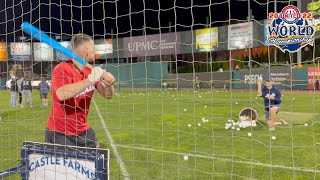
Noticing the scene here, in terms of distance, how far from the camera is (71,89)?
137 inches

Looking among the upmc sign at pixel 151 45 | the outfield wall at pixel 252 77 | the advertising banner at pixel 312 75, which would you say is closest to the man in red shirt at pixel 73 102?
the outfield wall at pixel 252 77

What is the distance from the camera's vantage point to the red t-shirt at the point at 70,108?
3.76 meters

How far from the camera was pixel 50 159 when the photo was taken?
140 inches

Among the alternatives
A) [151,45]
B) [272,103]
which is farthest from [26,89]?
[151,45]

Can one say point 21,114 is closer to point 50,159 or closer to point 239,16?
point 50,159

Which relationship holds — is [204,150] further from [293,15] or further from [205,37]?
[205,37]

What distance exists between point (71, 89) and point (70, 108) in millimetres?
440

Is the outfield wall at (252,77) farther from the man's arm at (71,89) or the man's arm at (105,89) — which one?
the man's arm at (71,89)

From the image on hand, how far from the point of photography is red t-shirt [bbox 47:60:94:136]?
12.3ft

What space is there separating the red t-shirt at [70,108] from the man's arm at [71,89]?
0.17 metres

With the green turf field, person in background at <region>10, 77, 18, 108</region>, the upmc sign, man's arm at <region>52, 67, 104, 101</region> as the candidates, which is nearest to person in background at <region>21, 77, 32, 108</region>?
person in background at <region>10, 77, 18, 108</region>

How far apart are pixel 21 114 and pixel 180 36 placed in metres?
26.0

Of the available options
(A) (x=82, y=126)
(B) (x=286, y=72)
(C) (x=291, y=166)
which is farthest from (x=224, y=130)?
(B) (x=286, y=72)

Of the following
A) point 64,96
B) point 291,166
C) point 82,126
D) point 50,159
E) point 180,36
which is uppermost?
point 180,36
